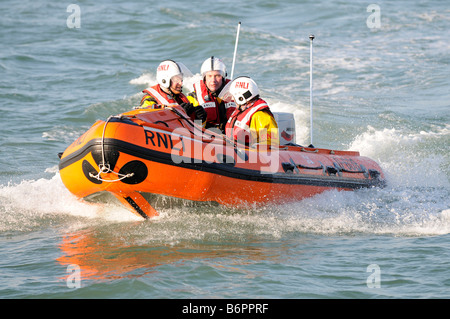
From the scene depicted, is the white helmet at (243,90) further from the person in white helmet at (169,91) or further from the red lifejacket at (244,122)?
the person in white helmet at (169,91)

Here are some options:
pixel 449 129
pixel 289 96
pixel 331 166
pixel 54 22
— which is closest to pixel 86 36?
pixel 54 22

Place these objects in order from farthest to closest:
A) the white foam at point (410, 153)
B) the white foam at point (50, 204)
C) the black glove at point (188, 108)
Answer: the white foam at point (410, 153), the black glove at point (188, 108), the white foam at point (50, 204)

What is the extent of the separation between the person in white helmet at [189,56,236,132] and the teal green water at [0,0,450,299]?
1370 millimetres

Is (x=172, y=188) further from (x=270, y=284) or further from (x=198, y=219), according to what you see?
(x=270, y=284)

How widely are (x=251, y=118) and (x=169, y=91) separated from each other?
971 mm

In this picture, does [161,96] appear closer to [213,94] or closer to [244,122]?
[213,94]

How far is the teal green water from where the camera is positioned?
15.5 feet

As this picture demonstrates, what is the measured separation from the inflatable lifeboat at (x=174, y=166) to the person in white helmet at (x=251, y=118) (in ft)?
0.46

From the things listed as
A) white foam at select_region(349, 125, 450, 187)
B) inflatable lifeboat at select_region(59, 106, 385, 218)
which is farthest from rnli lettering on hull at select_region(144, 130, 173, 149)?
white foam at select_region(349, 125, 450, 187)

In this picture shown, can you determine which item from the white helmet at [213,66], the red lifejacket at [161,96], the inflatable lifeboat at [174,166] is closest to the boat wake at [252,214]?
the inflatable lifeboat at [174,166]

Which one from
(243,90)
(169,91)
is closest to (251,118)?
(243,90)

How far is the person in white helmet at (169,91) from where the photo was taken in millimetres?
6691

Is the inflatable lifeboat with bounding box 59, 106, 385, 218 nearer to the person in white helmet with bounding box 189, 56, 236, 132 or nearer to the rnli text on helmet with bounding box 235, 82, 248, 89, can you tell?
the rnli text on helmet with bounding box 235, 82, 248, 89

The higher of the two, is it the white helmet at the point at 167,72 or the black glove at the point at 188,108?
the white helmet at the point at 167,72
